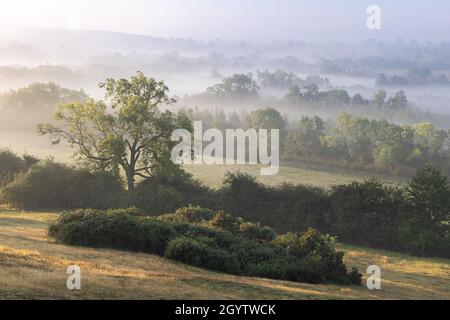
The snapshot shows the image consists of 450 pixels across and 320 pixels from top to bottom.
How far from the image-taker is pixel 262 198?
49969 millimetres

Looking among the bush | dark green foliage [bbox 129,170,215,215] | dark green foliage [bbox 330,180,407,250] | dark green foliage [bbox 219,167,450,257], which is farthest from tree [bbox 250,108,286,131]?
dark green foliage [bbox 330,180,407,250]

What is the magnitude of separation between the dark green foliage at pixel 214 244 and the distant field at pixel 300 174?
4251 centimetres

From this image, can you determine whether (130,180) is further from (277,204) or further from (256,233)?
(256,233)

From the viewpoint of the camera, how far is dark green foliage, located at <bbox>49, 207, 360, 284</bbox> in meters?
26.4

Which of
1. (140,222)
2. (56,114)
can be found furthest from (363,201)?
(56,114)

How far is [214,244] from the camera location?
28672 mm

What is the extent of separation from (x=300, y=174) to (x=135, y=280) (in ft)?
221

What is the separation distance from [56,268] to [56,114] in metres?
34.2

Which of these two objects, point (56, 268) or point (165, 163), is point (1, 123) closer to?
point (165, 163)

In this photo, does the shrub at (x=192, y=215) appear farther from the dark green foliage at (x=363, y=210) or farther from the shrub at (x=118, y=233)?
the dark green foliage at (x=363, y=210)

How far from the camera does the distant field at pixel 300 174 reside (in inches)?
3071

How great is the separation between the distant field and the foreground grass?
4434cm

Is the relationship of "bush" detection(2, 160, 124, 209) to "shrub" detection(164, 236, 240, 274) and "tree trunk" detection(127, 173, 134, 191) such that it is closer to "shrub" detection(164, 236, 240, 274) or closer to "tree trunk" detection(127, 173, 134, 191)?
"tree trunk" detection(127, 173, 134, 191)

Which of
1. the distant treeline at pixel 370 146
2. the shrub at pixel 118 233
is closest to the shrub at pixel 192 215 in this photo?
the shrub at pixel 118 233
